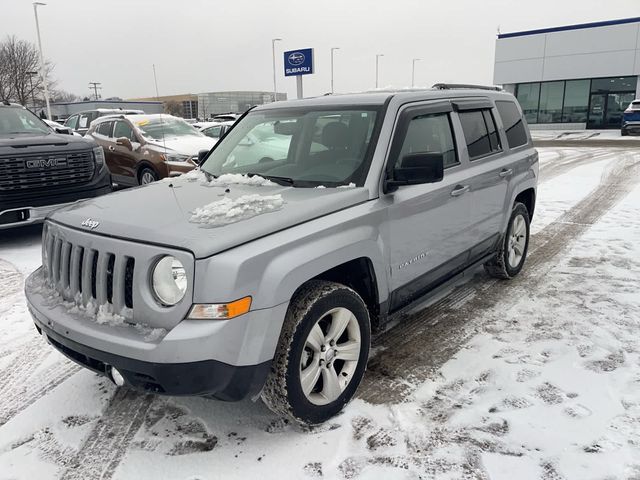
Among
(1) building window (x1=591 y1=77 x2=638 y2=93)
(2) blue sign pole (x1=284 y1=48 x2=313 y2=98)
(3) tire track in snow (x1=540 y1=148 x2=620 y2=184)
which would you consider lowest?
(3) tire track in snow (x1=540 y1=148 x2=620 y2=184)

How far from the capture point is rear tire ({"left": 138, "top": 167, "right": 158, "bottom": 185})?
9795 millimetres

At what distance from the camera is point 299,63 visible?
21.4m

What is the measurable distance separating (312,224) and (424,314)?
2.13m

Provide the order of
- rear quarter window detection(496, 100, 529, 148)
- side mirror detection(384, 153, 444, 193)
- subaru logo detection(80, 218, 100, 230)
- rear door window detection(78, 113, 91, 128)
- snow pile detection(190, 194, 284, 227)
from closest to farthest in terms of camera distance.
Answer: snow pile detection(190, 194, 284, 227) < subaru logo detection(80, 218, 100, 230) < side mirror detection(384, 153, 444, 193) < rear quarter window detection(496, 100, 529, 148) < rear door window detection(78, 113, 91, 128)

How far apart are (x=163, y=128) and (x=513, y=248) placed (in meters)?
7.36

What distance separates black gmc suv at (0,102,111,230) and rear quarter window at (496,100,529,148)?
5.54m

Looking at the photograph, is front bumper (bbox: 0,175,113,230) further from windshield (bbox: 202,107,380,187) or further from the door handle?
the door handle

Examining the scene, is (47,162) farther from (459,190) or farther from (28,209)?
(459,190)

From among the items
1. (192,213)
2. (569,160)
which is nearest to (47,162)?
(192,213)

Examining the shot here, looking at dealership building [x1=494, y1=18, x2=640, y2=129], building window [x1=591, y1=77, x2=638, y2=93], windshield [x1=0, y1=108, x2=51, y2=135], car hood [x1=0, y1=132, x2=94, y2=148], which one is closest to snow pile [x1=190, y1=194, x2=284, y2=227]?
car hood [x1=0, y1=132, x2=94, y2=148]

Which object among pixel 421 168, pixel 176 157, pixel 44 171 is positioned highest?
pixel 421 168

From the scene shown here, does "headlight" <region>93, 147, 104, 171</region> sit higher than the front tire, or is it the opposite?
"headlight" <region>93, 147, 104, 171</region>

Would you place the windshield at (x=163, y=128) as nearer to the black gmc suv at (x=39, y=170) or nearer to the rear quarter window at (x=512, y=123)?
the black gmc suv at (x=39, y=170)

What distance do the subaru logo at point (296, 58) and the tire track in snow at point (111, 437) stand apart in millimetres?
19694
